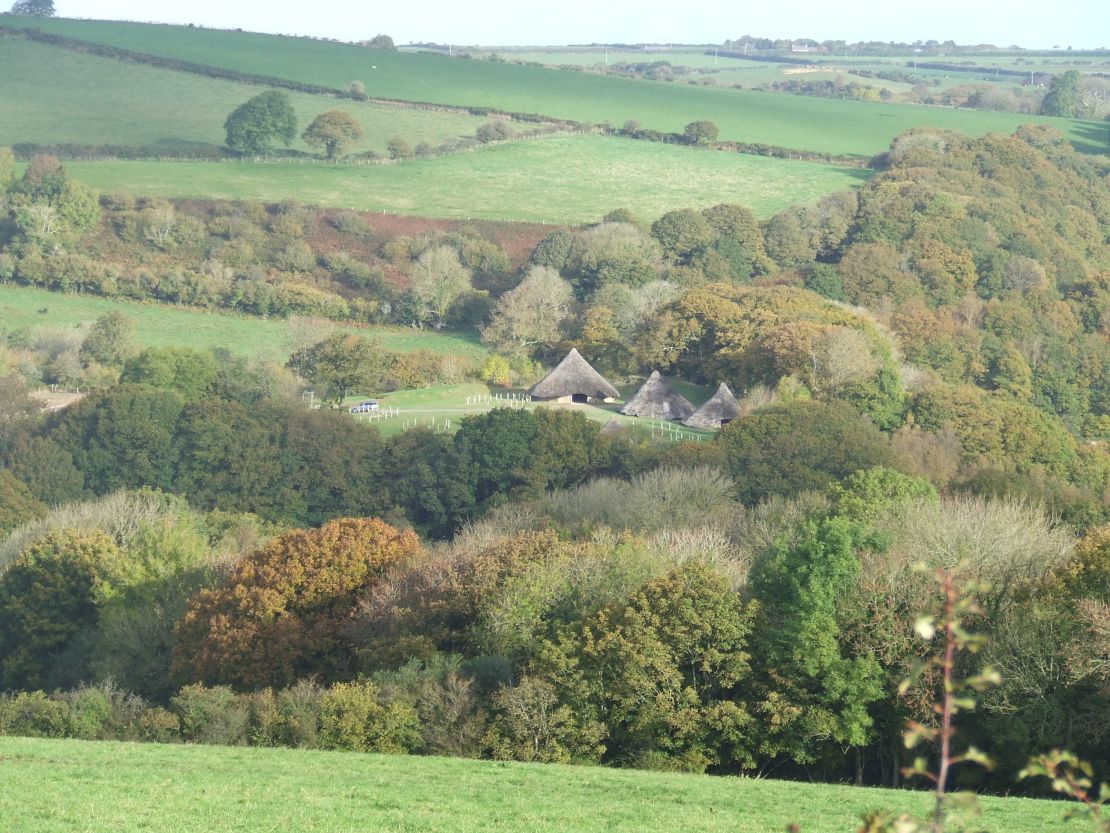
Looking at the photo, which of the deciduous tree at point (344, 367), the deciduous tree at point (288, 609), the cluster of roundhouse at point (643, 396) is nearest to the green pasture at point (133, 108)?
the deciduous tree at point (344, 367)

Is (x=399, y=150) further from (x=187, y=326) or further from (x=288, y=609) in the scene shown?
(x=288, y=609)

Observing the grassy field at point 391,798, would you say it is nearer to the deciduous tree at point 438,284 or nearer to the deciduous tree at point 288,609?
the deciduous tree at point 288,609

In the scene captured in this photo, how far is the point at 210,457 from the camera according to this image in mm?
66938

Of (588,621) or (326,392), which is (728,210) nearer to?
(326,392)

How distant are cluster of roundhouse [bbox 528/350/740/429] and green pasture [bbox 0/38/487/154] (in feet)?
197

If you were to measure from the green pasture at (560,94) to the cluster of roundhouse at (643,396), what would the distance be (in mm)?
69325

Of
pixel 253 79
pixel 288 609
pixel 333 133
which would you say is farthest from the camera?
pixel 253 79

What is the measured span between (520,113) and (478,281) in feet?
136

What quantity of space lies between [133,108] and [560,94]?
39.1 metres

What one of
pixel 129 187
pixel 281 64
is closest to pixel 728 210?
pixel 129 187

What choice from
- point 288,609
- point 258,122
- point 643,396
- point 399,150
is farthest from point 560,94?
point 288,609

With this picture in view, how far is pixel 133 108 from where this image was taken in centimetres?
13450

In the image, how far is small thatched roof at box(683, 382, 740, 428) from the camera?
69750 millimetres

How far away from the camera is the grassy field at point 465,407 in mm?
69375
